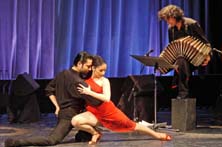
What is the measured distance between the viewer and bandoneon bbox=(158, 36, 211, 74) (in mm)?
6246

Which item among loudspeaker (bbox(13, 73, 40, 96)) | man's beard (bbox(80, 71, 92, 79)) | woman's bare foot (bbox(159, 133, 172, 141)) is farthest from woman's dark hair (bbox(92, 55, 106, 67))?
loudspeaker (bbox(13, 73, 40, 96))

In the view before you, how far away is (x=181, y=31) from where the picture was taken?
6473 mm

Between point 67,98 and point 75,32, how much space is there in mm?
3690

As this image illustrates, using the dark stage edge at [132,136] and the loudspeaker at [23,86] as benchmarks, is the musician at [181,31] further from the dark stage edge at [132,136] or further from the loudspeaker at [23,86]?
the loudspeaker at [23,86]

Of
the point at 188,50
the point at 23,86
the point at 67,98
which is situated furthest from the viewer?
the point at 23,86

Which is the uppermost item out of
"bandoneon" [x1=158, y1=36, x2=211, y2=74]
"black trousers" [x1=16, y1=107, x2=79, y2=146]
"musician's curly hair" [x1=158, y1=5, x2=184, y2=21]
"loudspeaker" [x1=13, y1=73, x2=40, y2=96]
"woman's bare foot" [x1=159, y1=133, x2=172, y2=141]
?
"musician's curly hair" [x1=158, y1=5, x2=184, y2=21]

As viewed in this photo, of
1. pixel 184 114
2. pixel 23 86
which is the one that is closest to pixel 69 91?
pixel 184 114

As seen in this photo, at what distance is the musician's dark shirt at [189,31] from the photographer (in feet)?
20.9

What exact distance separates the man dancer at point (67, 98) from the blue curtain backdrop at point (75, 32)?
3.17 metres

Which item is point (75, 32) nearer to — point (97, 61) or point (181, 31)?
point (181, 31)

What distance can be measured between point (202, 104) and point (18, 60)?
352cm

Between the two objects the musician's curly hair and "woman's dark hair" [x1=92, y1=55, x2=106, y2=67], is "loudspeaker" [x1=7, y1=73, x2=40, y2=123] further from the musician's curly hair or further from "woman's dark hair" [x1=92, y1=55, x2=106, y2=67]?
"woman's dark hair" [x1=92, y1=55, x2=106, y2=67]

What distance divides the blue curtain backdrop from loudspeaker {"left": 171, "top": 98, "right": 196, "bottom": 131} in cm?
283

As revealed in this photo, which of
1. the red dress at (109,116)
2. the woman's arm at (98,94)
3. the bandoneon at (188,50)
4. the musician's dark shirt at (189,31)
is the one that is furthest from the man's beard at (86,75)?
the musician's dark shirt at (189,31)
